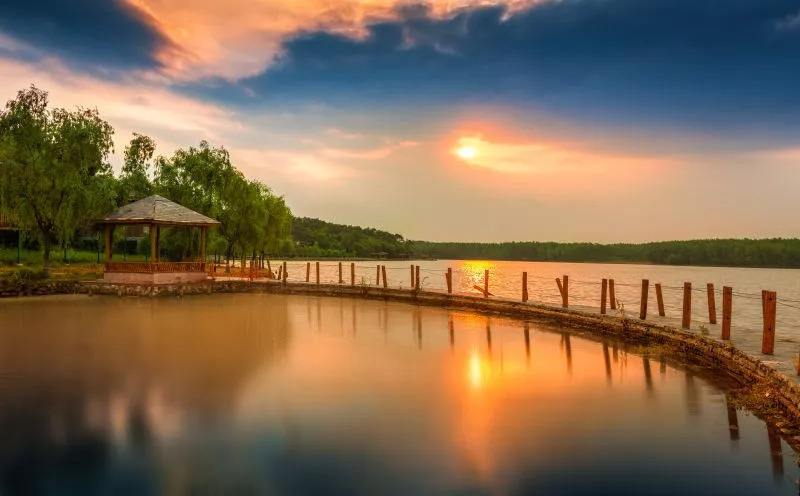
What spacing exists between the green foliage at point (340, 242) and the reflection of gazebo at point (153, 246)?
8895 centimetres

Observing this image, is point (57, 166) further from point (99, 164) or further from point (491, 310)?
point (491, 310)

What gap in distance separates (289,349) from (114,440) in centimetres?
769

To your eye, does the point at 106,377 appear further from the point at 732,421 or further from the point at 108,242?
the point at 108,242

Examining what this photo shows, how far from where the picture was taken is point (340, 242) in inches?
5527

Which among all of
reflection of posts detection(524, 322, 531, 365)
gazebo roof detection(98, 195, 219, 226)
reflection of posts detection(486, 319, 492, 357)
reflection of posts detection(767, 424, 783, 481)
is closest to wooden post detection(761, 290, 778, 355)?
reflection of posts detection(767, 424, 783, 481)

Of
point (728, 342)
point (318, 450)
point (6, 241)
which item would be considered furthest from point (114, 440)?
point (6, 241)

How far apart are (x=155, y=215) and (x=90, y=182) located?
5.86 meters

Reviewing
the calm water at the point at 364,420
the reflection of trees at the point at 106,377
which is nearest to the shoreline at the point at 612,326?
the calm water at the point at 364,420

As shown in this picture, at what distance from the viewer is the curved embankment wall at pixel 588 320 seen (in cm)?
988

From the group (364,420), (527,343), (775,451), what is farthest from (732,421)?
(527,343)

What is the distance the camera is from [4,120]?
35.3 meters

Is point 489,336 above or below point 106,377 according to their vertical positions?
below

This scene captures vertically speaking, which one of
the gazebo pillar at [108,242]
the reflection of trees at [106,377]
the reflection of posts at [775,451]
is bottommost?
the reflection of posts at [775,451]

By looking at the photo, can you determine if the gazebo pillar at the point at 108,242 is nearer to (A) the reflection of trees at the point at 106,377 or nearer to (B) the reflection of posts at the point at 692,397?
(A) the reflection of trees at the point at 106,377
